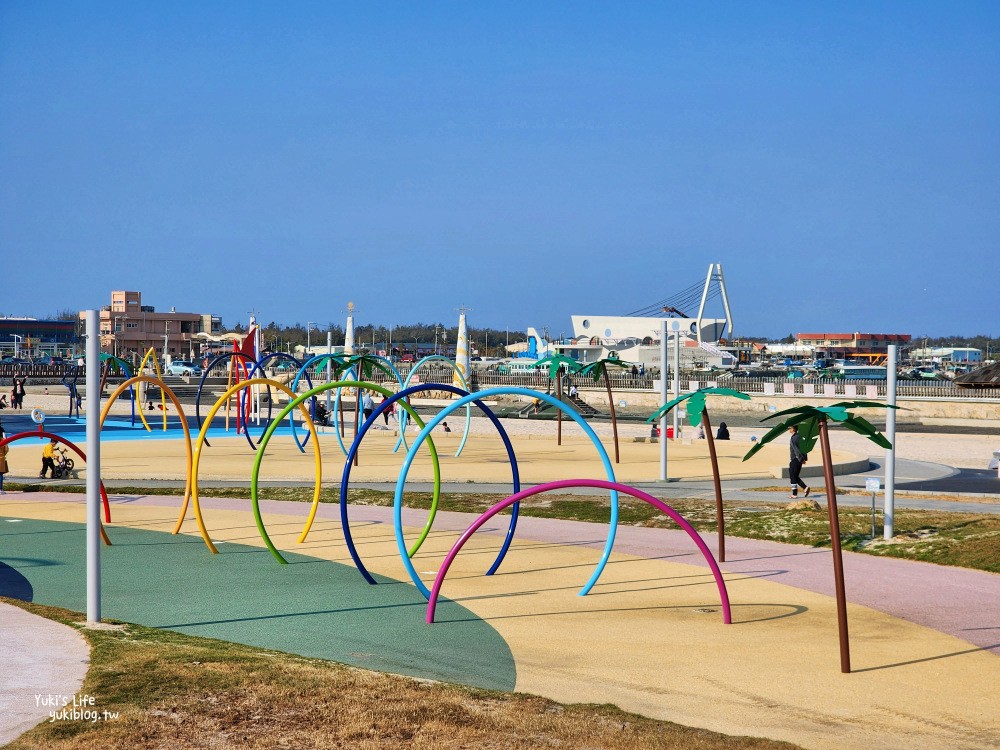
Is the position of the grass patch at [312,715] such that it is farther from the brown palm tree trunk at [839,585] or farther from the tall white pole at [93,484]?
the brown palm tree trunk at [839,585]

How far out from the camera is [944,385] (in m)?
64.5

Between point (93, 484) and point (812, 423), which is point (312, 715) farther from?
point (812, 423)

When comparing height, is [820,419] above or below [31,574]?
above

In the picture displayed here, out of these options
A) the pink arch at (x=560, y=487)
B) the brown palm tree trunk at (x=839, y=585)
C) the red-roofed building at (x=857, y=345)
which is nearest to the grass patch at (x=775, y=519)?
the pink arch at (x=560, y=487)

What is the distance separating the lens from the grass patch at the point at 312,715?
25.4 feet

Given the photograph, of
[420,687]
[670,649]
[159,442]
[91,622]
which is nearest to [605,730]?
[420,687]

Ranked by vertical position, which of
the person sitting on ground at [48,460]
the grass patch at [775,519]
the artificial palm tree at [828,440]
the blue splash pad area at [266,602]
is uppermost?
the artificial palm tree at [828,440]

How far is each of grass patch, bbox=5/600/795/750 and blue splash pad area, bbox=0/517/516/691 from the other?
957 mm

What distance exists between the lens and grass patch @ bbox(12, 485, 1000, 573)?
16938mm

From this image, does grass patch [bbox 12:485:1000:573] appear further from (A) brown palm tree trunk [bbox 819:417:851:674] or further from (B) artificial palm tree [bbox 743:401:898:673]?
(A) brown palm tree trunk [bbox 819:417:851:674]

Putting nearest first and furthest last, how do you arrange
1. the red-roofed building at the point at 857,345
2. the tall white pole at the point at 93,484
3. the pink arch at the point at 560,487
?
the tall white pole at the point at 93,484, the pink arch at the point at 560,487, the red-roofed building at the point at 857,345

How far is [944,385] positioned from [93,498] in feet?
203

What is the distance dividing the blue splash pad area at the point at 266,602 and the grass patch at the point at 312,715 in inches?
37.7

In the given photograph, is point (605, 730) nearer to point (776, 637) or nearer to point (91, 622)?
point (776, 637)
